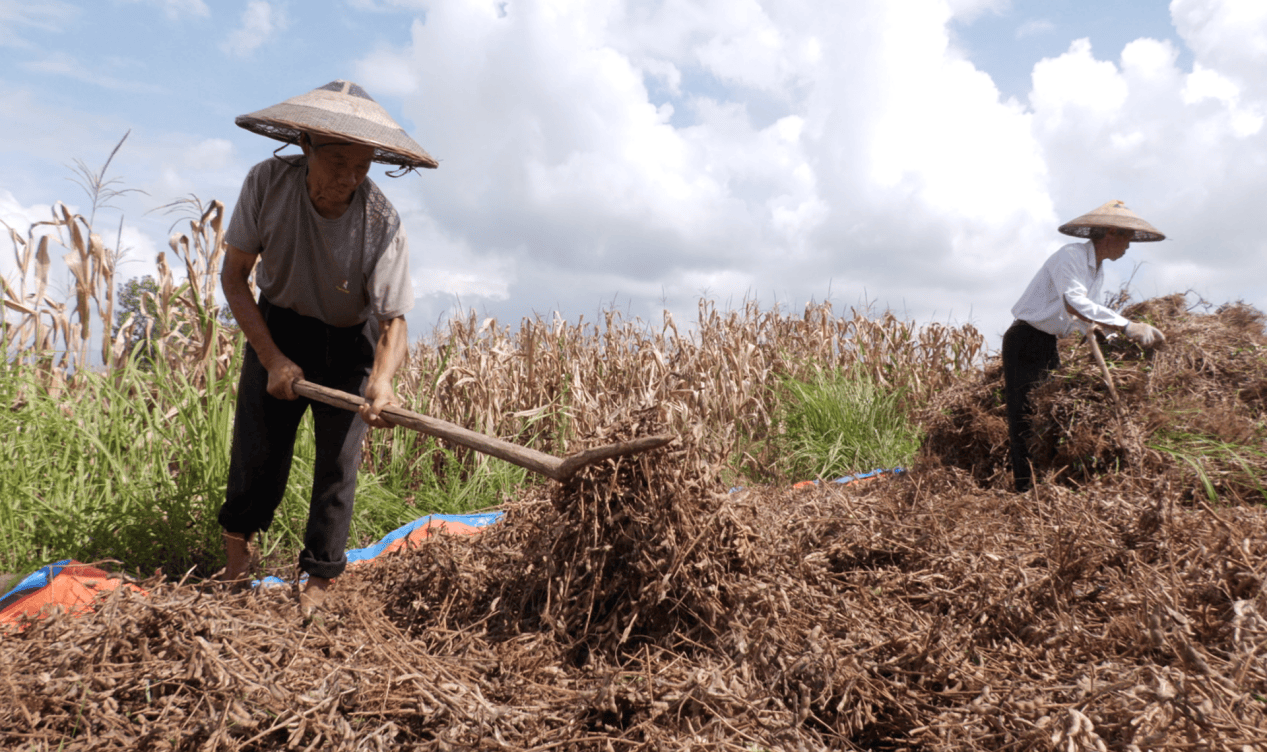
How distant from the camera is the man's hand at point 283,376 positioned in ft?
8.70

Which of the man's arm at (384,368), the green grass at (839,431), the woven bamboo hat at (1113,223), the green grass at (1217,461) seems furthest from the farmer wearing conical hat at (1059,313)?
Result: the man's arm at (384,368)

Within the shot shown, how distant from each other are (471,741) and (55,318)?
4523 mm

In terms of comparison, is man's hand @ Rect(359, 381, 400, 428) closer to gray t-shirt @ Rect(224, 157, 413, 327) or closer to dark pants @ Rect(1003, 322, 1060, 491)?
gray t-shirt @ Rect(224, 157, 413, 327)

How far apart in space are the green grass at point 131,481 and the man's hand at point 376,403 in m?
1.02

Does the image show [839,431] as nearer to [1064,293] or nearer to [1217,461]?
[1064,293]

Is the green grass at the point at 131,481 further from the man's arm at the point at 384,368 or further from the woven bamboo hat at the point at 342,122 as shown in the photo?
the woven bamboo hat at the point at 342,122

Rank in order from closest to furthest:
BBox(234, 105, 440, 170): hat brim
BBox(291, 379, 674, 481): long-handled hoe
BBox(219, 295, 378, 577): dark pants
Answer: BBox(291, 379, 674, 481): long-handled hoe
BBox(234, 105, 440, 170): hat brim
BBox(219, 295, 378, 577): dark pants

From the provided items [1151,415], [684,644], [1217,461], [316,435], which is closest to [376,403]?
[316,435]

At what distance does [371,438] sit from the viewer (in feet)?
14.8

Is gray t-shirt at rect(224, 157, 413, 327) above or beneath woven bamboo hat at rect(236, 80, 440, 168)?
beneath

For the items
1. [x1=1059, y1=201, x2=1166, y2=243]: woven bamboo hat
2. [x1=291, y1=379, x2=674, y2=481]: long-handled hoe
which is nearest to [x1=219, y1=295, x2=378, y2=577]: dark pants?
[x1=291, y1=379, x2=674, y2=481]: long-handled hoe

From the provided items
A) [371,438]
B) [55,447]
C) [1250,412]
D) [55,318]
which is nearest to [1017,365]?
[1250,412]

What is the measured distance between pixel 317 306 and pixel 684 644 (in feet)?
6.16

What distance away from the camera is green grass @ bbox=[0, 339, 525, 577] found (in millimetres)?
3389
